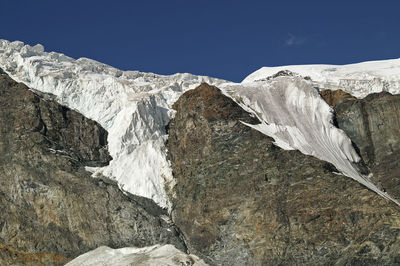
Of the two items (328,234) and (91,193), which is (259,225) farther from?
(91,193)

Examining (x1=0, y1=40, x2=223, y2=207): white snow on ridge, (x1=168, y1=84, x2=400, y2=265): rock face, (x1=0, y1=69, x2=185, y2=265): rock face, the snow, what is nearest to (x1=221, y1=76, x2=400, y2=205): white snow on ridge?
(x1=168, y1=84, x2=400, y2=265): rock face

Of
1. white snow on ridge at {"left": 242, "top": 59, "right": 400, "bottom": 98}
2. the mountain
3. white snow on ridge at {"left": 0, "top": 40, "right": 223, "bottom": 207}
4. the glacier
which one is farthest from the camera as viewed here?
white snow on ridge at {"left": 242, "top": 59, "right": 400, "bottom": 98}

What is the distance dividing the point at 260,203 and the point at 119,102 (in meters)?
31.8

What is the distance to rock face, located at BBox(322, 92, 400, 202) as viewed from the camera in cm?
8331

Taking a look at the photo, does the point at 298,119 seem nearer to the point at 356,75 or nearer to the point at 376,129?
the point at 376,129

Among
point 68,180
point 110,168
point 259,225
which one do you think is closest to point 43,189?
point 68,180

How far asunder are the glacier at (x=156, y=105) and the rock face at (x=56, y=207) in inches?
119

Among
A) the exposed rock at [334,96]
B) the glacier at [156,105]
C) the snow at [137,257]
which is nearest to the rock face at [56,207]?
the snow at [137,257]

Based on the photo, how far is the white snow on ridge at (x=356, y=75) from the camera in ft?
341

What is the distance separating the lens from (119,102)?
94938mm

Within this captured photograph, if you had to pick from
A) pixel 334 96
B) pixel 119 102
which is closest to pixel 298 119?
pixel 334 96

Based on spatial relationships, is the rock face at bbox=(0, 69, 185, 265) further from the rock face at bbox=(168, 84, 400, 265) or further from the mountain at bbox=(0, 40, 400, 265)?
the rock face at bbox=(168, 84, 400, 265)

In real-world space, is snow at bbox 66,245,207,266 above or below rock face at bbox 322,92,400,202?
below

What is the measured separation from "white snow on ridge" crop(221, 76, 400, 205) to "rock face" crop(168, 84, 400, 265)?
13.5ft
